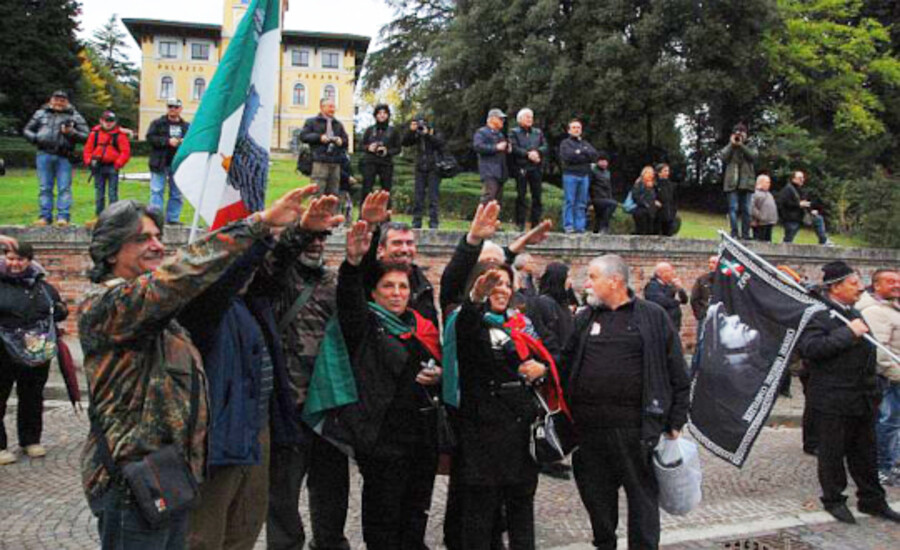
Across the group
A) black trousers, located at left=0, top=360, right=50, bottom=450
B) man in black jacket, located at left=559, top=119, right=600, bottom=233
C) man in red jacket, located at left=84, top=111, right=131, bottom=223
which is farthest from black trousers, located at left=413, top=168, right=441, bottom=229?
black trousers, located at left=0, top=360, right=50, bottom=450

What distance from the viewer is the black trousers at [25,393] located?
21.6ft

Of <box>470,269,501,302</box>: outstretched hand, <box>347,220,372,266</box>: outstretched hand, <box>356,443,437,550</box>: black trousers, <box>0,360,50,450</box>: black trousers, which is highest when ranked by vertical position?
<box>347,220,372,266</box>: outstretched hand

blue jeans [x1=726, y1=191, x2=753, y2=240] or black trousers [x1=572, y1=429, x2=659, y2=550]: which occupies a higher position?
blue jeans [x1=726, y1=191, x2=753, y2=240]

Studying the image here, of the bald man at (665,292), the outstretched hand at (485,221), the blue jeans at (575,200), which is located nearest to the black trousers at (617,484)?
the outstretched hand at (485,221)

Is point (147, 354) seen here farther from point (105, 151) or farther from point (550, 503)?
point (105, 151)

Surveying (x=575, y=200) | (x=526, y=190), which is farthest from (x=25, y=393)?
(x=575, y=200)

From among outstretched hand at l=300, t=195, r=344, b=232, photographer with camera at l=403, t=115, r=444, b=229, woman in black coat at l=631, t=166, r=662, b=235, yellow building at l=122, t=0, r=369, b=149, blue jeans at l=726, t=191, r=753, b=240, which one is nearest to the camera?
outstretched hand at l=300, t=195, r=344, b=232

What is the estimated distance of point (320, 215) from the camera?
10.9ft

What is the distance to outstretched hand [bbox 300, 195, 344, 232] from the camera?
3.26 metres

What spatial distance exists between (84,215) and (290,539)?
1266 centimetres

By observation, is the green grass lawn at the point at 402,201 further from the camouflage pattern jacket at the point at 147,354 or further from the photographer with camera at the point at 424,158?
the camouflage pattern jacket at the point at 147,354

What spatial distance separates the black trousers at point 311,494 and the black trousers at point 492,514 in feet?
2.27

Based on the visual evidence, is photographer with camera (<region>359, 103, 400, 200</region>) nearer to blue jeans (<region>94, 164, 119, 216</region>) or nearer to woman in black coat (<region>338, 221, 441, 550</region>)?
blue jeans (<region>94, 164, 119, 216</region>)

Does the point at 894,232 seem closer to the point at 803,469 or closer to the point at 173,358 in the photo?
the point at 803,469
